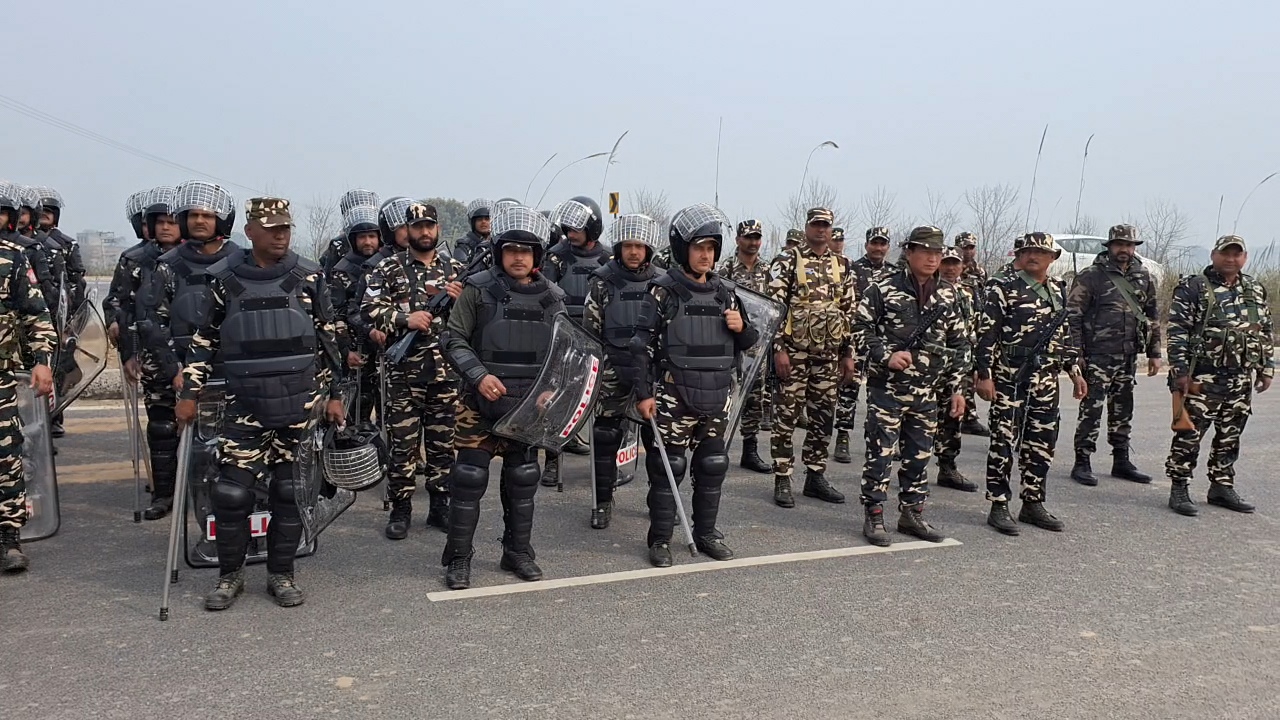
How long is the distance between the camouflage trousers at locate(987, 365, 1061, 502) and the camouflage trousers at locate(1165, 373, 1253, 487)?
1252 millimetres

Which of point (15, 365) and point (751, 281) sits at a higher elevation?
point (751, 281)

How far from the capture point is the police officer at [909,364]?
5.77 m

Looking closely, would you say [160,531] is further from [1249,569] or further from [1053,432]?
[1249,569]

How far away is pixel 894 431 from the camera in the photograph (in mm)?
5832

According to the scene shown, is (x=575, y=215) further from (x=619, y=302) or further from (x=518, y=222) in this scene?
(x=518, y=222)

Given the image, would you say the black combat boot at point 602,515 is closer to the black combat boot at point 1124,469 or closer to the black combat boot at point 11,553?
the black combat boot at point 11,553

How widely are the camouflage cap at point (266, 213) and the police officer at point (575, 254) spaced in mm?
3011


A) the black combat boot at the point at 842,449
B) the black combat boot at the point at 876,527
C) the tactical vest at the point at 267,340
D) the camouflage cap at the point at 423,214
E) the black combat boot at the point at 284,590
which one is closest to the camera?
the tactical vest at the point at 267,340

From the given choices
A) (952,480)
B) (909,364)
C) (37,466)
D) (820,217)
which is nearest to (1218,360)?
(952,480)

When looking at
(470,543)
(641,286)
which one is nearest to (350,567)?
(470,543)

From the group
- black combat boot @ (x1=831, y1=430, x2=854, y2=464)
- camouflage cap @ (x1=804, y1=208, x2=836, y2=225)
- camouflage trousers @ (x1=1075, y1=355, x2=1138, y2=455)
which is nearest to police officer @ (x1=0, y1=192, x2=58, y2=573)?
camouflage cap @ (x1=804, y1=208, x2=836, y2=225)

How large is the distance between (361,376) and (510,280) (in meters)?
2.36

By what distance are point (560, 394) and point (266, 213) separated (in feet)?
5.61

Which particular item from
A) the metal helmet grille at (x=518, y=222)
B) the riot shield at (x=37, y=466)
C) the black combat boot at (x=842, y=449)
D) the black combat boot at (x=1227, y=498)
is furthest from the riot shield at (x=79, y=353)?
the black combat boot at (x=1227, y=498)
